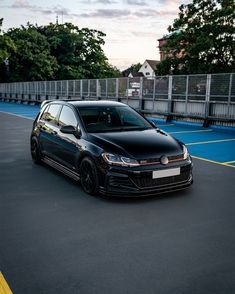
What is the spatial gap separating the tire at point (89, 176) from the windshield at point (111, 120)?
2.13 ft

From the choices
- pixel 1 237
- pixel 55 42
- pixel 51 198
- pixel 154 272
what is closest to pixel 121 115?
pixel 51 198

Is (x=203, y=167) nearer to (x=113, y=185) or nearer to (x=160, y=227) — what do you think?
(x=113, y=185)

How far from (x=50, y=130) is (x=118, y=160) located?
2.38 m

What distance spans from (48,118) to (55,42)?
53.7m

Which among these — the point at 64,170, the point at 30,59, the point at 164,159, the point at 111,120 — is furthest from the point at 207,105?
the point at 30,59

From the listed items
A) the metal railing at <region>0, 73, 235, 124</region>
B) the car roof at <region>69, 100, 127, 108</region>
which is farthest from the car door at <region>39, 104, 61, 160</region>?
the metal railing at <region>0, 73, 235, 124</region>

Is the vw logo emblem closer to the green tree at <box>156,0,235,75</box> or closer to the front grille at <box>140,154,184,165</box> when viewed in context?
the front grille at <box>140,154,184,165</box>

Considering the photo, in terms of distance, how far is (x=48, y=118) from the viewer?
7570 millimetres

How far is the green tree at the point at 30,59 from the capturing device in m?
54.2

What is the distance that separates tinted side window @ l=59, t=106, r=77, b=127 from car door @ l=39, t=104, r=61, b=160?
177 millimetres

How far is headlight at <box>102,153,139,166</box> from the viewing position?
17.3 feet

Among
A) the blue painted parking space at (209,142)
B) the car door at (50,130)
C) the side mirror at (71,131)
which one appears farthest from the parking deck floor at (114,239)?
the blue painted parking space at (209,142)

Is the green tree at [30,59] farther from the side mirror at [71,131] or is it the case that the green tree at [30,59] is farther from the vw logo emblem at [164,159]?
the vw logo emblem at [164,159]

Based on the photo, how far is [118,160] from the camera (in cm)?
536
